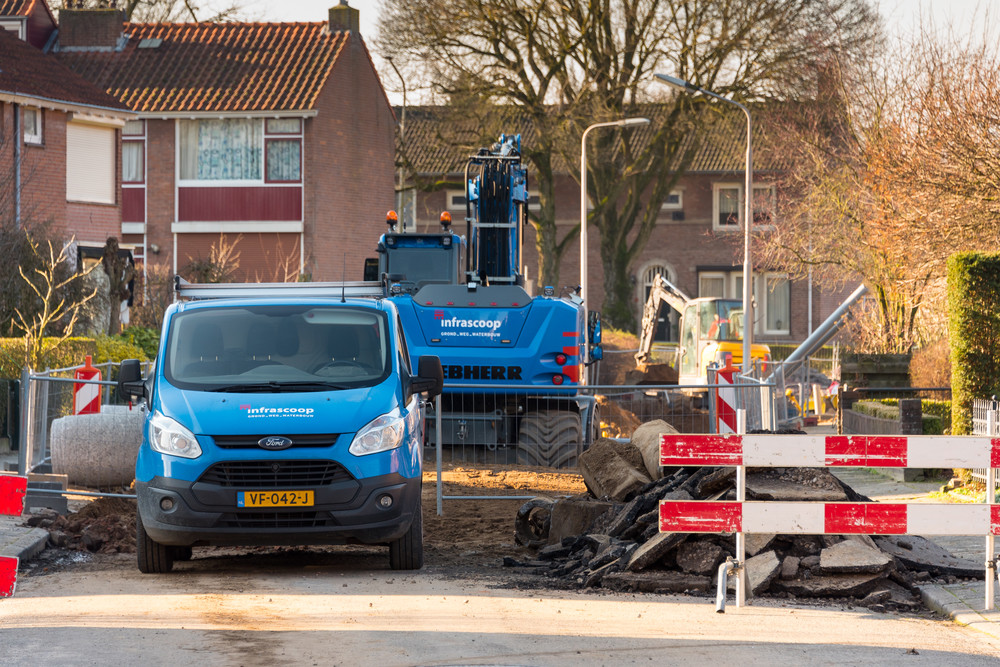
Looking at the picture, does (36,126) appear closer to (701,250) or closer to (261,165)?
(261,165)

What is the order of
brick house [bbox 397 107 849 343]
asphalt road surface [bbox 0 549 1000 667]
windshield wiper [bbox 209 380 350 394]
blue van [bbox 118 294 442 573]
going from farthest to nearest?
brick house [bbox 397 107 849 343] → windshield wiper [bbox 209 380 350 394] → blue van [bbox 118 294 442 573] → asphalt road surface [bbox 0 549 1000 667]

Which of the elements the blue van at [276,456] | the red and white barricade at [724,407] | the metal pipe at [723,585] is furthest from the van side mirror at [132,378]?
the red and white barricade at [724,407]

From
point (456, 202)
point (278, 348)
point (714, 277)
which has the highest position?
point (456, 202)

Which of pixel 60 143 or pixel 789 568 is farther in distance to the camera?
pixel 60 143

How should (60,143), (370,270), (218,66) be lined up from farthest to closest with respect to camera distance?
(218,66), (60,143), (370,270)

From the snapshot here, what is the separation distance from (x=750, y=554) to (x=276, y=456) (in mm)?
3432

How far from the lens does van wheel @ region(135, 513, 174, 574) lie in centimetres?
1028

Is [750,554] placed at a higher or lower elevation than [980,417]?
lower

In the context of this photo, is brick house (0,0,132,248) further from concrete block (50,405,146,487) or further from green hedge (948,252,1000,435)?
green hedge (948,252,1000,435)

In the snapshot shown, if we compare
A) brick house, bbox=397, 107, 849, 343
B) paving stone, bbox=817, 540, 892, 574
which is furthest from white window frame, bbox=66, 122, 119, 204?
paving stone, bbox=817, 540, 892, 574

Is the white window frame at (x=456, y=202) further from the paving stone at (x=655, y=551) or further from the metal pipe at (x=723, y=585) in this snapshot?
the metal pipe at (x=723, y=585)

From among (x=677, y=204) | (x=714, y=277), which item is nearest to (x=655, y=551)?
(x=714, y=277)

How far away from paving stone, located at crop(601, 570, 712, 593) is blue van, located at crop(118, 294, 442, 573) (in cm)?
170

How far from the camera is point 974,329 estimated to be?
1617 centimetres
